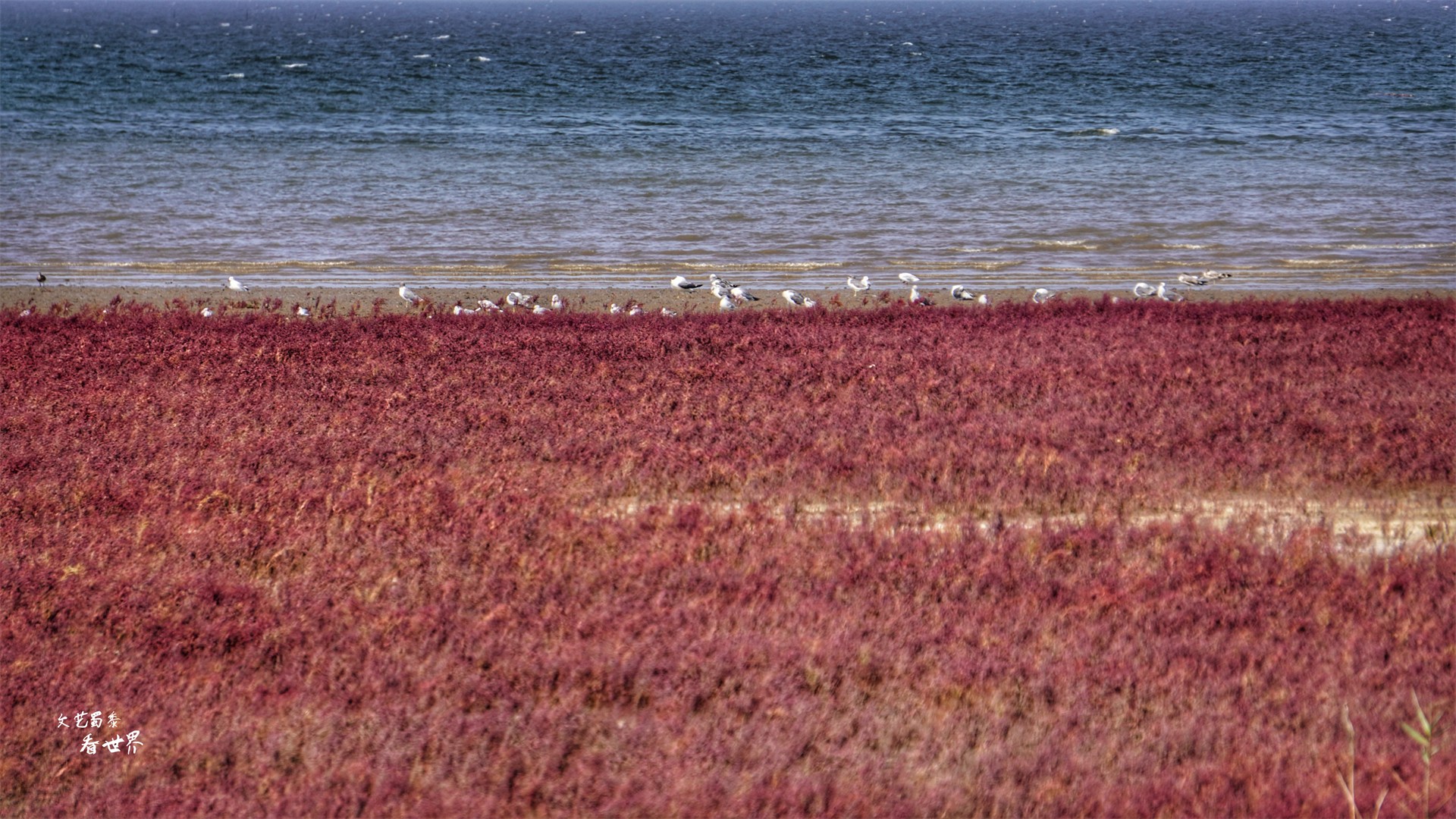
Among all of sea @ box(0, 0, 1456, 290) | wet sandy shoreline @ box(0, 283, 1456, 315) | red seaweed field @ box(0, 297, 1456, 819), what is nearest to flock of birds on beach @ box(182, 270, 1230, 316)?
wet sandy shoreline @ box(0, 283, 1456, 315)

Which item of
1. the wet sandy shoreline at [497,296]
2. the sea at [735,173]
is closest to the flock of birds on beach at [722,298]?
the wet sandy shoreline at [497,296]

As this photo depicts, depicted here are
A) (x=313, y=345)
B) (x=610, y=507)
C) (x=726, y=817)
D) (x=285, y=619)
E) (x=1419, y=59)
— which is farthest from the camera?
(x=1419, y=59)

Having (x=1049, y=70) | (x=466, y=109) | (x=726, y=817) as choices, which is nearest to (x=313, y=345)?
(x=726, y=817)

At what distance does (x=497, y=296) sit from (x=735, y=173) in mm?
17818

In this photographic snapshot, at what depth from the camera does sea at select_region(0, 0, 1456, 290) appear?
2186 cm

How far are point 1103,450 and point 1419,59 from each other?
92328mm

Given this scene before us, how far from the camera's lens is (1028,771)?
4.60m

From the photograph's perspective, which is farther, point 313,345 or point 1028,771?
point 313,345

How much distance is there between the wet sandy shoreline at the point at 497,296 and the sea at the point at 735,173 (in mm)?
1051

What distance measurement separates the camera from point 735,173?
34.5m

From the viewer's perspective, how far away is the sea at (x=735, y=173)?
21.9 metres

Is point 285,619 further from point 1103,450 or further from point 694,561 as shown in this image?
point 1103,450

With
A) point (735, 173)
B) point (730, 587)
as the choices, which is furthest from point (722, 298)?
point (735, 173)

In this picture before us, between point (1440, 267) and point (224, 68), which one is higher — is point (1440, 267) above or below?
below
